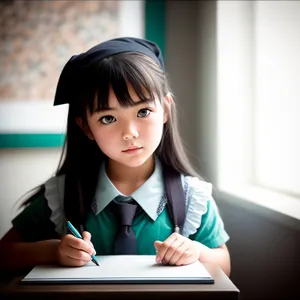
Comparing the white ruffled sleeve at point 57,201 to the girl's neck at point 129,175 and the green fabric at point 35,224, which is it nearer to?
the green fabric at point 35,224

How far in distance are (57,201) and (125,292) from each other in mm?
393

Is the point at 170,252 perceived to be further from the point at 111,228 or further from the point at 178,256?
the point at 111,228

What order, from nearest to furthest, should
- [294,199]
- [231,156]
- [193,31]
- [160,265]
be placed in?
[160,265]
[294,199]
[231,156]
[193,31]

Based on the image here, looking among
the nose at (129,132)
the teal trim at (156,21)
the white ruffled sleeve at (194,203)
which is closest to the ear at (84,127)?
the nose at (129,132)

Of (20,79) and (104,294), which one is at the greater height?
(20,79)

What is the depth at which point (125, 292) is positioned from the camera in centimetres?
61

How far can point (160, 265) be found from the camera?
2.40ft

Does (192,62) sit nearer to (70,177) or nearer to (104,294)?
(70,177)

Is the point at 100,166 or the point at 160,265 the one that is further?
the point at 100,166

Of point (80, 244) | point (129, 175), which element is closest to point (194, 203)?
point (129, 175)

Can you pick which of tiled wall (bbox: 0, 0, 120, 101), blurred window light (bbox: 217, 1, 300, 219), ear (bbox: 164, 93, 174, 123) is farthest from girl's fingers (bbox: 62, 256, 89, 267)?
tiled wall (bbox: 0, 0, 120, 101)

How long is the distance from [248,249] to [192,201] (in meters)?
0.28

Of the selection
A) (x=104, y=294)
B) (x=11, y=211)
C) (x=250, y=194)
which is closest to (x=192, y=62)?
(x=250, y=194)

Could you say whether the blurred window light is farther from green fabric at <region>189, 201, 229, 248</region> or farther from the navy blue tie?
the navy blue tie
